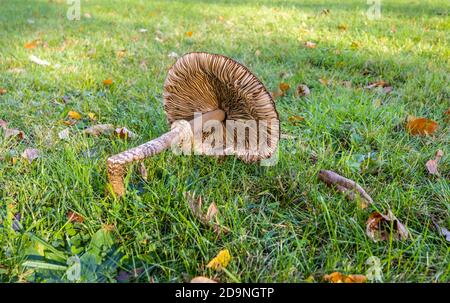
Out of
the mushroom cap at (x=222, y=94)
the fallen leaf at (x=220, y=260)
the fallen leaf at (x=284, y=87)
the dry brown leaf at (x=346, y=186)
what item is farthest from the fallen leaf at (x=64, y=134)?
the fallen leaf at (x=284, y=87)

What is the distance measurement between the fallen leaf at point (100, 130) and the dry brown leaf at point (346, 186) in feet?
4.26

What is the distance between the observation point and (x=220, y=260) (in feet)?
4.77

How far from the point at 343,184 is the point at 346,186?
18 millimetres

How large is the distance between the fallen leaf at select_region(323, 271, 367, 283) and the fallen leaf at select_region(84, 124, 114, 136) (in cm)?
160

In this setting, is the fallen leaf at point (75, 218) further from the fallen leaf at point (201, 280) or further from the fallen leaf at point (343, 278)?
the fallen leaf at point (343, 278)

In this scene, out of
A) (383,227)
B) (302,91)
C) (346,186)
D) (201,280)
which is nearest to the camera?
(201,280)

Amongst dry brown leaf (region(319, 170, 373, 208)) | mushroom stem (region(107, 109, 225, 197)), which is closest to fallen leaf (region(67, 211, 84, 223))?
mushroom stem (region(107, 109, 225, 197))

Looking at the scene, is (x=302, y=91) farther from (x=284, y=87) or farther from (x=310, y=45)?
(x=310, y=45)

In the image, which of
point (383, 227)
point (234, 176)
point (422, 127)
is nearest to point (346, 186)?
point (383, 227)

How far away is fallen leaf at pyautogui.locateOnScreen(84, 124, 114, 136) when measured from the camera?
2.47 metres

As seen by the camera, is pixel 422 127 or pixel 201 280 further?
pixel 422 127

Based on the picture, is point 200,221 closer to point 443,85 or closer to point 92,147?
point 92,147

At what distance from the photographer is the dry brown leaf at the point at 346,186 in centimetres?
176

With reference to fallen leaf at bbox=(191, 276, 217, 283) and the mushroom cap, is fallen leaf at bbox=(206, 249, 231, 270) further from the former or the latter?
the mushroom cap
